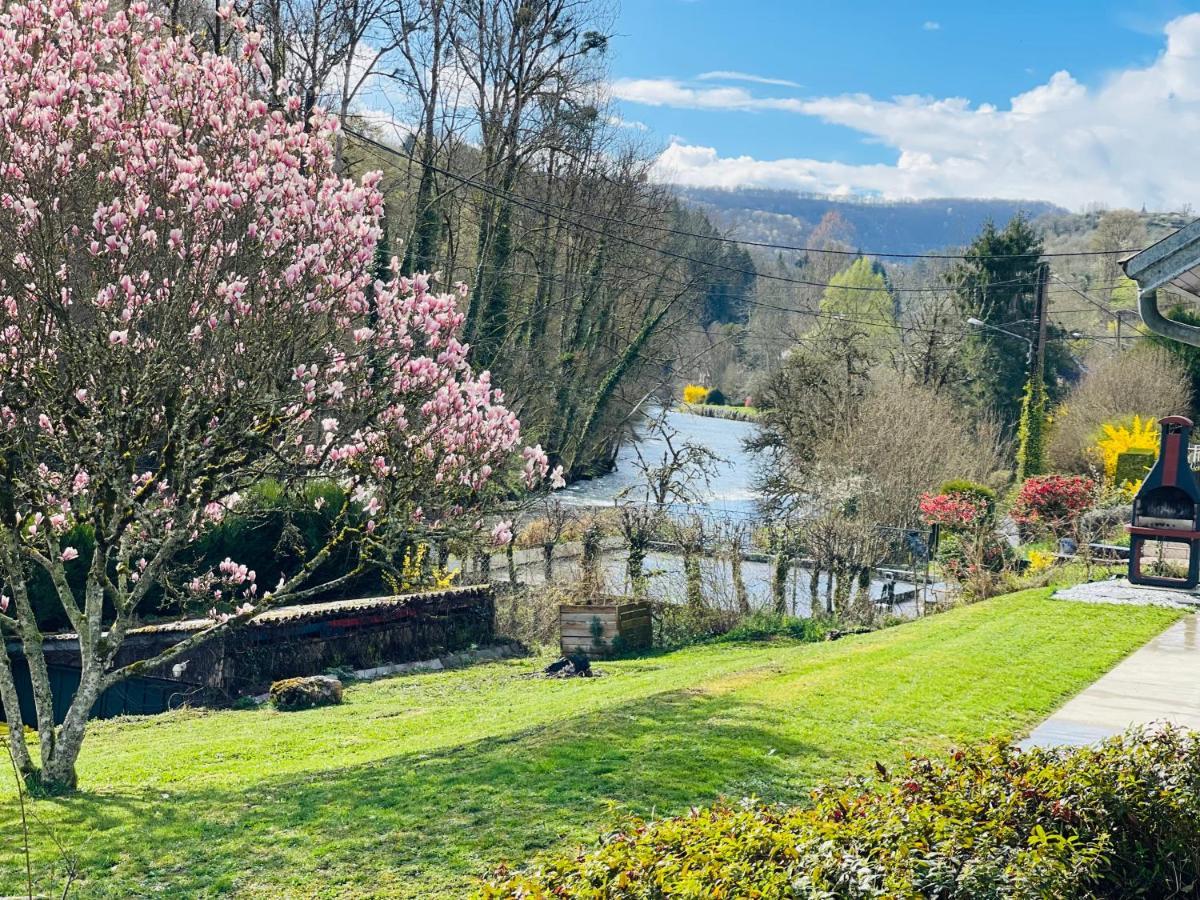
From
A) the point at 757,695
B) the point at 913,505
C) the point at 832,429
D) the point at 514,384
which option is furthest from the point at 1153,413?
the point at 757,695

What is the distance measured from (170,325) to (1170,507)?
1441cm

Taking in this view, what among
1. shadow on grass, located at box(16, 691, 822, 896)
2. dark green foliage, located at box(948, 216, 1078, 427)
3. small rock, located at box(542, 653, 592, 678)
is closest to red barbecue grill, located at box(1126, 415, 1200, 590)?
small rock, located at box(542, 653, 592, 678)

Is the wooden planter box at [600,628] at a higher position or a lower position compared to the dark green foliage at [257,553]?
lower

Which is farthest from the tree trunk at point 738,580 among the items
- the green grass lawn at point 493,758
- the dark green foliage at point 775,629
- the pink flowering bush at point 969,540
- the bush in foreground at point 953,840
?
the bush in foreground at point 953,840

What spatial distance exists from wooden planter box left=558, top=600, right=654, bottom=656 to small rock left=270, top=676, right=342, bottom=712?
17.2 feet

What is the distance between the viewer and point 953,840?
4.50 m

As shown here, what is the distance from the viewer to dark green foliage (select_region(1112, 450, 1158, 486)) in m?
30.4

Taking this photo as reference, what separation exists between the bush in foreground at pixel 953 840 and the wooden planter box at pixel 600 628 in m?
13.5

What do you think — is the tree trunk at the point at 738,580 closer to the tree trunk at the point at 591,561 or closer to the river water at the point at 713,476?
the tree trunk at the point at 591,561

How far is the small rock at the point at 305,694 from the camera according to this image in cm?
1505

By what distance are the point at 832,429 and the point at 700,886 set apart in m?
32.5

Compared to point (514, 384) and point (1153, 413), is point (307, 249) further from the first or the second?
point (1153, 413)

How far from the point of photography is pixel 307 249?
Answer: 8969 millimetres

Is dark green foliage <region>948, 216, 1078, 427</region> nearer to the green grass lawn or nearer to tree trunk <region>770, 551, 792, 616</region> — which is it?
tree trunk <region>770, 551, 792, 616</region>
